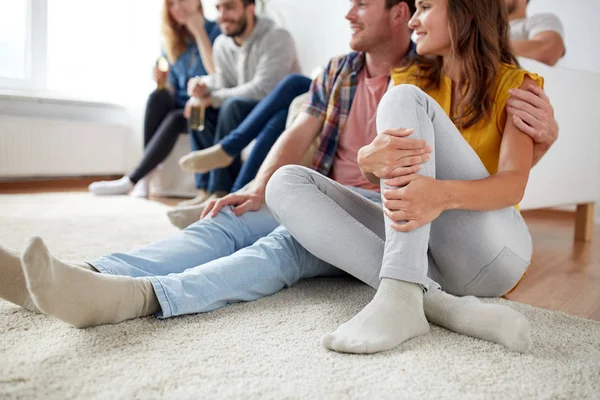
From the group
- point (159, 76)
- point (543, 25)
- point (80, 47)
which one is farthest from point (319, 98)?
point (80, 47)

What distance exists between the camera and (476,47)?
1.13 metres

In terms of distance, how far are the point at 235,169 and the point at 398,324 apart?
207 cm

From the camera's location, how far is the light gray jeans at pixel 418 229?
3.06 feet

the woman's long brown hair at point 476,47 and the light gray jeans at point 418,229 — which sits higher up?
the woman's long brown hair at point 476,47

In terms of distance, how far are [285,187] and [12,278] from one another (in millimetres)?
492

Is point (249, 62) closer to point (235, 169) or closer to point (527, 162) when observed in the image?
point (235, 169)

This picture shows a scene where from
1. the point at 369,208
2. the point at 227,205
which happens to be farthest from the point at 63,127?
the point at 369,208

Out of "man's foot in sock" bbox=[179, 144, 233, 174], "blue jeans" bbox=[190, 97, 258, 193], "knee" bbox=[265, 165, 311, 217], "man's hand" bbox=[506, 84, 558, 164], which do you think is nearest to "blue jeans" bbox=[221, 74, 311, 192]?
"man's foot in sock" bbox=[179, 144, 233, 174]

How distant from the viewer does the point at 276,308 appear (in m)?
1.06

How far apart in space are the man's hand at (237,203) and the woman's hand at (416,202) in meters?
0.46

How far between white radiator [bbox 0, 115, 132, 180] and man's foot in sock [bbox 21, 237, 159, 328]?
9.70 feet

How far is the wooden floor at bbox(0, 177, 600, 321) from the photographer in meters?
1.27

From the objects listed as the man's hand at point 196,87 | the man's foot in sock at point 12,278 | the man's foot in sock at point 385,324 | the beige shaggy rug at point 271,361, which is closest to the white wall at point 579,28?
the man's hand at point 196,87

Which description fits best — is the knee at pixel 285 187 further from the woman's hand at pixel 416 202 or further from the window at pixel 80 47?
the window at pixel 80 47
